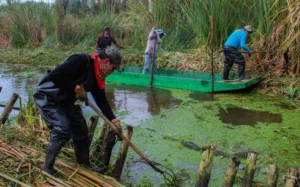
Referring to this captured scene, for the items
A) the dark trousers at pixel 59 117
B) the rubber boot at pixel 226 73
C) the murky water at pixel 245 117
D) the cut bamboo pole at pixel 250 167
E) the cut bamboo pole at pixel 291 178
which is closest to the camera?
the cut bamboo pole at pixel 291 178

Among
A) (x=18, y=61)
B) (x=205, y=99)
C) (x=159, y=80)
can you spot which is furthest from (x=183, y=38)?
(x=18, y=61)

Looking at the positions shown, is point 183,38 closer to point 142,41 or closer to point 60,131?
point 142,41

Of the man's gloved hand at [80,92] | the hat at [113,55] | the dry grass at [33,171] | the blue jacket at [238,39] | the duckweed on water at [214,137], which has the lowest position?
the duckweed on water at [214,137]

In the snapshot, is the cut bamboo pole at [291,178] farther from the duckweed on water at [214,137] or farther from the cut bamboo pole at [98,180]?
the cut bamboo pole at [98,180]

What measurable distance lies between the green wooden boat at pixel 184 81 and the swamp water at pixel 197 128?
0.21 meters

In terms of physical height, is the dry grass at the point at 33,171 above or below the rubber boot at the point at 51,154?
below

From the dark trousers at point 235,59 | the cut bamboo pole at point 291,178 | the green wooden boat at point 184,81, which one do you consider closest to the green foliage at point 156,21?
the dark trousers at point 235,59

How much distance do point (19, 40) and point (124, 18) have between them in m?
4.28

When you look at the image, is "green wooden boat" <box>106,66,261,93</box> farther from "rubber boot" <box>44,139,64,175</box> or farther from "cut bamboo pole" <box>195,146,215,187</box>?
"rubber boot" <box>44,139,64,175</box>

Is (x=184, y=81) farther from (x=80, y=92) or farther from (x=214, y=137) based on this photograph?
(x=80, y=92)

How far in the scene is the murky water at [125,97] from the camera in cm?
671

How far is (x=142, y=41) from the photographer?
41.6 ft

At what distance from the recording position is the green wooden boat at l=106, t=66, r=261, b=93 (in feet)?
26.7

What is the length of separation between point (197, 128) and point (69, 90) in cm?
301
